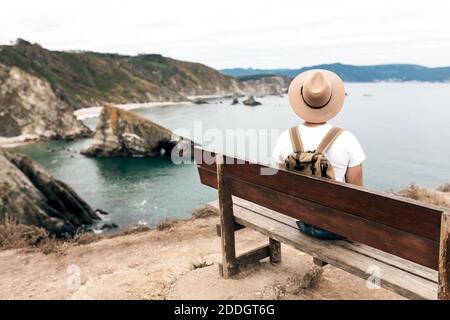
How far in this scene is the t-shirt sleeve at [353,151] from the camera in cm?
381

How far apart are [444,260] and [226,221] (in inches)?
105

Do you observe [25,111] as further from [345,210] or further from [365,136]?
[345,210]

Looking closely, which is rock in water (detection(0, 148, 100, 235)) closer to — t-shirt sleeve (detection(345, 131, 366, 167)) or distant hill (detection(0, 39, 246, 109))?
t-shirt sleeve (detection(345, 131, 366, 167))

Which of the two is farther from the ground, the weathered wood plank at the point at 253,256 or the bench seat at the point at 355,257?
the bench seat at the point at 355,257

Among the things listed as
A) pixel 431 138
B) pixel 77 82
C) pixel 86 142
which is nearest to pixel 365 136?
→ pixel 431 138

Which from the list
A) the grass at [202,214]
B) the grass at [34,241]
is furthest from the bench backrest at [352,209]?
the grass at [202,214]

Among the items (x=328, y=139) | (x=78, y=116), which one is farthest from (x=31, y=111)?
(x=328, y=139)

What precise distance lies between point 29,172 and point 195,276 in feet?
66.6

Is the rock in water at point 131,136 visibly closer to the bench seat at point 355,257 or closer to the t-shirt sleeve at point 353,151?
the bench seat at point 355,257

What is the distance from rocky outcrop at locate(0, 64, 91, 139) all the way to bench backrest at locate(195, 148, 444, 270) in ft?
219

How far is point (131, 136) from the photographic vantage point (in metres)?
49.5

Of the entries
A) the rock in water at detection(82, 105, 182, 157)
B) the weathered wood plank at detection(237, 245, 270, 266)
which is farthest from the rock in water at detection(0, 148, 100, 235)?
the rock in water at detection(82, 105, 182, 157)

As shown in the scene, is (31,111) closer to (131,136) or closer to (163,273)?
(131,136)

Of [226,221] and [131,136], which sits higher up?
[226,221]
